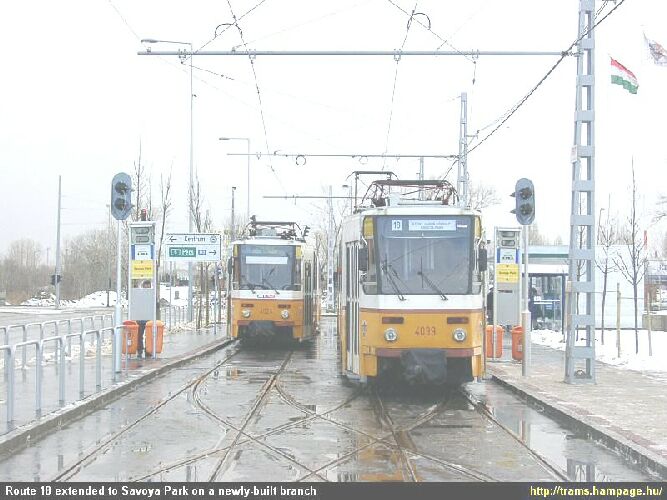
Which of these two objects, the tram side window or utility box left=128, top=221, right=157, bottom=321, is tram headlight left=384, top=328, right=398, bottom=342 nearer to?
the tram side window

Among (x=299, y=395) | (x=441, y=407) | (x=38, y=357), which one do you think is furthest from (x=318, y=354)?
(x=38, y=357)

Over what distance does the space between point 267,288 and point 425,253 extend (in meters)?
11.9

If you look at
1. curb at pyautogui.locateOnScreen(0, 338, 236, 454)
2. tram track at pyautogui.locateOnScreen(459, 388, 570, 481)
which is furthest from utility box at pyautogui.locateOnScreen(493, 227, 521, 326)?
curb at pyautogui.locateOnScreen(0, 338, 236, 454)

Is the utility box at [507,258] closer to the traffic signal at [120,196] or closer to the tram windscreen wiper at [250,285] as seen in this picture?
the tram windscreen wiper at [250,285]

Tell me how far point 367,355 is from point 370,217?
2.30 m

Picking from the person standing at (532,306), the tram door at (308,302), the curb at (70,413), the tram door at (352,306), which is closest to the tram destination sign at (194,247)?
the tram door at (308,302)

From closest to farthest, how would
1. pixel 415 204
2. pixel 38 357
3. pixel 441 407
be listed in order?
pixel 38 357
pixel 441 407
pixel 415 204

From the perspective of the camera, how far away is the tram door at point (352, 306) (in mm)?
15477

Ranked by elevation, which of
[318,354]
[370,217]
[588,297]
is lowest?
[318,354]

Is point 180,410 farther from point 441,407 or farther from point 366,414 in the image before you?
point 441,407

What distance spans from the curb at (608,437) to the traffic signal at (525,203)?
410 centimetres

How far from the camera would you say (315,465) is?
30.2ft

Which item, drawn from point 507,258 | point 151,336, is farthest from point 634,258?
point 151,336

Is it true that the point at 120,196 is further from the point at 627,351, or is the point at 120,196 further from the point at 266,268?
the point at 627,351
